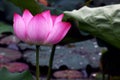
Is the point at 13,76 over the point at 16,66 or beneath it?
over

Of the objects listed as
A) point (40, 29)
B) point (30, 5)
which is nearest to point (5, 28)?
point (30, 5)

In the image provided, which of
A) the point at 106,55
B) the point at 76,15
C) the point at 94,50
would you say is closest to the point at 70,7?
the point at 106,55

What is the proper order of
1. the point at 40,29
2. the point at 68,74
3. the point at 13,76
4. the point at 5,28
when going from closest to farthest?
the point at 40,29 → the point at 13,76 → the point at 5,28 → the point at 68,74

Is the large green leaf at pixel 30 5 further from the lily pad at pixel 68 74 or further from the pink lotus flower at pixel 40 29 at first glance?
the lily pad at pixel 68 74

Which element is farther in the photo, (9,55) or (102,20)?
(9,55)

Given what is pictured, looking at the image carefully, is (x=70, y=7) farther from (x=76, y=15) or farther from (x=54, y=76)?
(x=54, y=76)

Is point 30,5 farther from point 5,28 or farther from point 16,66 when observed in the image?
point 16,66

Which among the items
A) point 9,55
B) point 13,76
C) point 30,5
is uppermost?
point 30,5
